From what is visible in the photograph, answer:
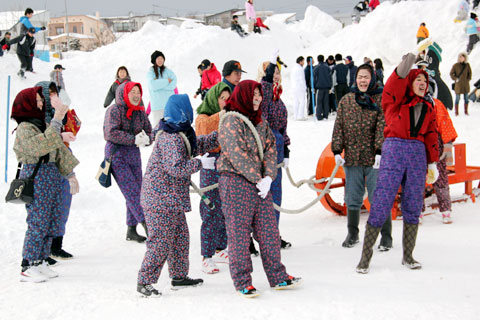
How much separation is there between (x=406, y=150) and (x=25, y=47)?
50.5 ft

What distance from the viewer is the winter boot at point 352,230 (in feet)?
16.7

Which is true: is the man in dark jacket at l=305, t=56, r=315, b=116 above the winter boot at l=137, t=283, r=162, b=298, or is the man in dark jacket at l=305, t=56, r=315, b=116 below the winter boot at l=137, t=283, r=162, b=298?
above

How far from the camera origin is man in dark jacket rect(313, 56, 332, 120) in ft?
43.8

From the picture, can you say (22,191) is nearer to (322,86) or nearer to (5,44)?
(322,86)

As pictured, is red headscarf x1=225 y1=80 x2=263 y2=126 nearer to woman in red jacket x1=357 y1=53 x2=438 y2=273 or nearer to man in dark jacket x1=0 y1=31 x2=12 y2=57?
woman in red jacket x1=357 y1=53 x2=438 y2=273

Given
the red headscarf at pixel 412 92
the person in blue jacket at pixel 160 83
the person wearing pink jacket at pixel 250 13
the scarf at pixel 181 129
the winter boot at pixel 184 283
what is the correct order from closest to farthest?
Answer: the scarf at pixel 181 129 → the winter boot at pixel 184 283 → the red headscarf at pixel 412 92 → the person in blue jacket at pixel 160 83 → the person wearing pink jacket at pixel 250 13

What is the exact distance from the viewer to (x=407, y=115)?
13.7 feet

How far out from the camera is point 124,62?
20844 mm

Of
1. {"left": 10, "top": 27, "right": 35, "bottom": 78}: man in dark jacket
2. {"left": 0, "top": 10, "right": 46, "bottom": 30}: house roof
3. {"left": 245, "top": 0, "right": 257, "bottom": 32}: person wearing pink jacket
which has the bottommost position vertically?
{"left": 10, "top": 27, "right": 35, "bottom": 78}: man in dark jacket

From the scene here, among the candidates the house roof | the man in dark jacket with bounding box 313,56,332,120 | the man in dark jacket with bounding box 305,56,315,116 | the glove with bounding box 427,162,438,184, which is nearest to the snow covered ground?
the glove with bounding box 427,162,438,184

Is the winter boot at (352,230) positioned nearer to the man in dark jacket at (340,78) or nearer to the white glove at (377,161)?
the white glove at (377,161)

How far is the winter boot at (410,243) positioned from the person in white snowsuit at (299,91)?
379 inches

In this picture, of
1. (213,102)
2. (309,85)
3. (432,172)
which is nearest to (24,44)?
(309,85)

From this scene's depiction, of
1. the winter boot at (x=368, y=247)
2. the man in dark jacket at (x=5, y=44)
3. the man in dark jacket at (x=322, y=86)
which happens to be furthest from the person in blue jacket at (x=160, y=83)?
the man in dark jacket at (x=5, y=44)
